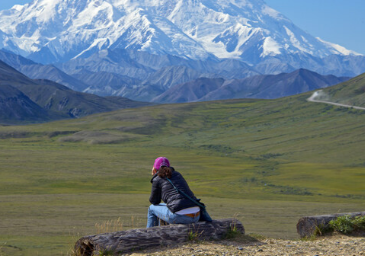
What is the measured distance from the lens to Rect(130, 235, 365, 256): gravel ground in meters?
13.9

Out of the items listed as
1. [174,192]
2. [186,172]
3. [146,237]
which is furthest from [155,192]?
[186,172]

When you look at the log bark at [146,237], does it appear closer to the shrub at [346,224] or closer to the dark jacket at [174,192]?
the dark jacket at [174,192]

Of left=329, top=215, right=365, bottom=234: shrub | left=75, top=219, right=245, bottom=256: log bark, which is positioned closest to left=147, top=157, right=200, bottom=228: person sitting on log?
left=75, top=219, right=245, bottom=256: log bark

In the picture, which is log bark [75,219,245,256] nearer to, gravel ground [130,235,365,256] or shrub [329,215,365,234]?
gravel ground [130,235,365,256]

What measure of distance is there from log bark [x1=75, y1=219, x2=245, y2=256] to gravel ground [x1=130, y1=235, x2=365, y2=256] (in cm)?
23

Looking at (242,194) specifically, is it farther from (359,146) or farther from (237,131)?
(237,131)

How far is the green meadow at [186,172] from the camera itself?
33312 mm

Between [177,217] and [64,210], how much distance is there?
26.2 metres

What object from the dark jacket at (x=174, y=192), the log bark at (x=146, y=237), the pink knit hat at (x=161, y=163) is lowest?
the log bark at (x=146, y=237)

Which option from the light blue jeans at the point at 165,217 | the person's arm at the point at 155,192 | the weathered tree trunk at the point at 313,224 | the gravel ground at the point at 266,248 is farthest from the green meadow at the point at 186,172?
the weathered tree trunk at the point at 313,224

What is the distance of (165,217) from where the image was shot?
49.6ft

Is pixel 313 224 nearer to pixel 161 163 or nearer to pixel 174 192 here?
pixel 174 192

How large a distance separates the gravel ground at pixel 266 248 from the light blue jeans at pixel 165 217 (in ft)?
2.28

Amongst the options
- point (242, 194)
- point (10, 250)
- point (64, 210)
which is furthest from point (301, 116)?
point (10, 250)
